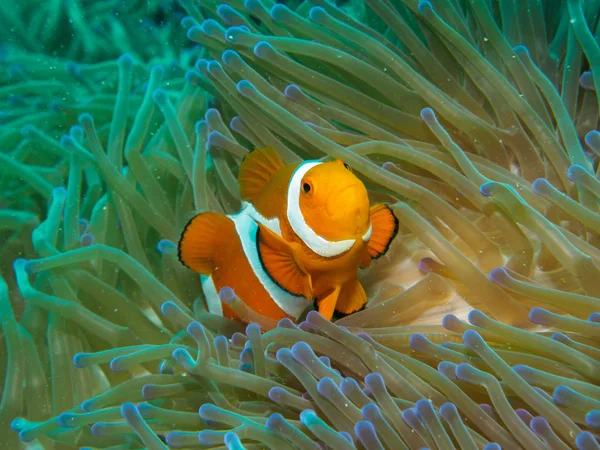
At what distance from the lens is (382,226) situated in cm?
118

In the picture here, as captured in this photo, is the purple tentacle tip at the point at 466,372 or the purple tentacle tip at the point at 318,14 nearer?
the purple tentacle tip at the point at 466,372

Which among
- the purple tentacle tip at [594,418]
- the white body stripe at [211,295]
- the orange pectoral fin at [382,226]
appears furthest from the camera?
the white body stripe at [211,295]

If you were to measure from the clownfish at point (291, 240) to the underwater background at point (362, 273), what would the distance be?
0.21 ft

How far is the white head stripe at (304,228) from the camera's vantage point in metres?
1.08

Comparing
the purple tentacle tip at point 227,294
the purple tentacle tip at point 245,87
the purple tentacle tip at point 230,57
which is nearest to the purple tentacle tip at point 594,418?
the purple tentacle tip at point 227,294

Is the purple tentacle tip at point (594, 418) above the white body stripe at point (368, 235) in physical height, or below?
below

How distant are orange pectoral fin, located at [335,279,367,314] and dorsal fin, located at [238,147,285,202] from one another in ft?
1.01

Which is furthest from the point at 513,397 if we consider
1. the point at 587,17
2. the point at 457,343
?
the point at 587,17

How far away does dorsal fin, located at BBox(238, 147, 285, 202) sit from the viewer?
1356mm

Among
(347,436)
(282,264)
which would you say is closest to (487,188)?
(282,264)

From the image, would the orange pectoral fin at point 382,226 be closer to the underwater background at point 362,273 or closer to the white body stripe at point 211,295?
the underwater background at point 362,273

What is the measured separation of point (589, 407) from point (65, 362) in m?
1.10

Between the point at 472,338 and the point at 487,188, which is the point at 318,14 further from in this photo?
the point at 472,338

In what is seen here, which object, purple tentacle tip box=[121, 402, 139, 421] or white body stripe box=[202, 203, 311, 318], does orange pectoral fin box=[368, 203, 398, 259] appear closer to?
white body stripe box=[202, 203, 311, 318]
